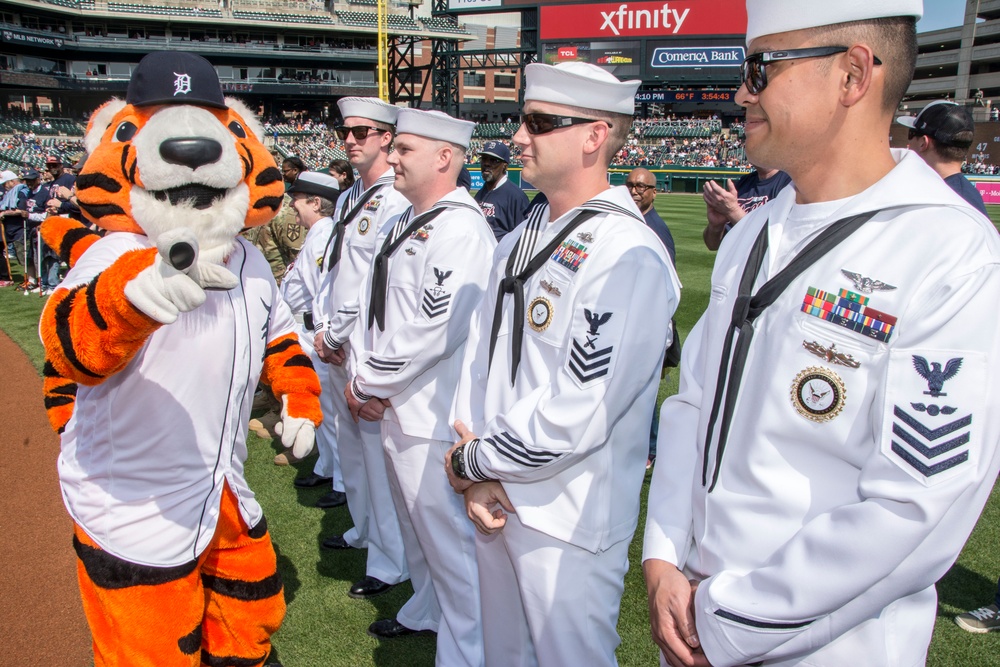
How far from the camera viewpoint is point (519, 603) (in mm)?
2785

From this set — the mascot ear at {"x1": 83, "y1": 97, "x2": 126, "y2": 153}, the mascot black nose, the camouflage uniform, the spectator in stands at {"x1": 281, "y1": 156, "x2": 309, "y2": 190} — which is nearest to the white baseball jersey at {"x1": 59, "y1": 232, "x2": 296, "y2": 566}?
the mascot black nose

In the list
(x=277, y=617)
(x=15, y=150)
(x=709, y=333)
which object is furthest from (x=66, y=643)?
(x=15, y=150)

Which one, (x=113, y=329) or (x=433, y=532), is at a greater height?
(x=113, y=329)

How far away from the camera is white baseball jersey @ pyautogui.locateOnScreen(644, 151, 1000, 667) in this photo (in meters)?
1.34

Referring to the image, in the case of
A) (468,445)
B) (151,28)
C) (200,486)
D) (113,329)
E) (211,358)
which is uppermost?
(151,28)

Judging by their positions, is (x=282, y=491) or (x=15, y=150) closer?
(x=282, y=491)

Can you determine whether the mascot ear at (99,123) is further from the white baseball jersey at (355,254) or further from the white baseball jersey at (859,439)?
the white baseball jersey at (859,439)

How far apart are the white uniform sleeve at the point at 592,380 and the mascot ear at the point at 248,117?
146cm

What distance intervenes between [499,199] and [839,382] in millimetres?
5975

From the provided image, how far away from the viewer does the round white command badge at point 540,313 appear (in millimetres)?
2520

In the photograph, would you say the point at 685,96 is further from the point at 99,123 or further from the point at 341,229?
the point at 99,123

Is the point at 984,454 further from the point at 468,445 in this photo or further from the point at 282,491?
the point at 282,491

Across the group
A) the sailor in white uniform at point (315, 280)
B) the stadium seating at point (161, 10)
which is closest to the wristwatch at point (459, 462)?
the sailor in white uniform at point (315, 280)

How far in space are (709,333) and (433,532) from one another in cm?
194
